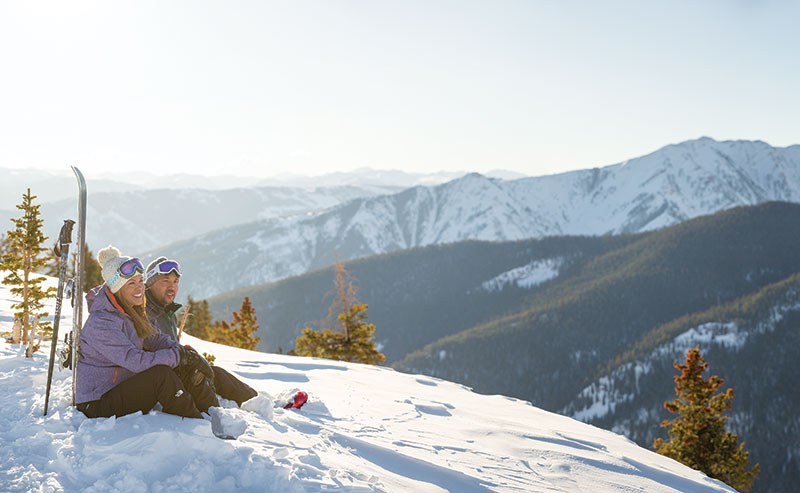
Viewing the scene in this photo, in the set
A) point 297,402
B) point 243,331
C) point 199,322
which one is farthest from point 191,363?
point 199,322

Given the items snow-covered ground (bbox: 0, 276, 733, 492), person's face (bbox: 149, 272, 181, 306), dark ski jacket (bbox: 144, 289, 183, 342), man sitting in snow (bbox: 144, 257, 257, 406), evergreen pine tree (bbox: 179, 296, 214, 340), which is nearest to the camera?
snow-covered ground (bbox: 0, 276, 733, 492)

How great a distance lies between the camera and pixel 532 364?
178 m

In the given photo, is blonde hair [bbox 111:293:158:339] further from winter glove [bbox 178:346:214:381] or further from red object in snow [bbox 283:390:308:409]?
red object in snow [bbox 283:390:308:409]

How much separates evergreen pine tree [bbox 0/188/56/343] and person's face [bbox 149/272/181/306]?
13.4ft

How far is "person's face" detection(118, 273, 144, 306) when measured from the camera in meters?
5.69

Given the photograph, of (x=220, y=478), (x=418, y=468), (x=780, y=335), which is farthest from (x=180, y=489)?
(x=780, y=335)

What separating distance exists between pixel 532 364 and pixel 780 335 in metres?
78.9

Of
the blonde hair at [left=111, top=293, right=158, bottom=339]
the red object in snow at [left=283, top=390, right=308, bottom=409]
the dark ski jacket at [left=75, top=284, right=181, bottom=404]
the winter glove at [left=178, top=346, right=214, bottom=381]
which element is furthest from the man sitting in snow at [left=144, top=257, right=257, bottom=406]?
the dark ski jacket at [left=75, top=284, right=181, bottom=404]

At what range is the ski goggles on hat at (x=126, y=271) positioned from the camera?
5625 millimetres

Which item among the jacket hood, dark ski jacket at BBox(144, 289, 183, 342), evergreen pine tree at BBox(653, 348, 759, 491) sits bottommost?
evergreen pine tree at BBox(653, 348, 759, 491)

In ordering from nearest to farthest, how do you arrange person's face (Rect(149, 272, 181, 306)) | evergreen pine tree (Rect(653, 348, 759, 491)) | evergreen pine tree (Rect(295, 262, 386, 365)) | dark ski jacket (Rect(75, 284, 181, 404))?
dark ski jacket (Rect(75, 284, 181, 404)) < person's face (Rect(149, 272, 181, 306)) < evergreen pine tree (Rect(653, 348, 759, 491)) < evergreen pine tree (Rect(295, 262, 386, 365))

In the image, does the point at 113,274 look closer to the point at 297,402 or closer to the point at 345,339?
the point at 297,402

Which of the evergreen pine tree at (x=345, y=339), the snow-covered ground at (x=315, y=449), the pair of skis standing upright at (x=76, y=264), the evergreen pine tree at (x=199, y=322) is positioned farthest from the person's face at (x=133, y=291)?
the evergreen pine tree at (x=199, y=322)

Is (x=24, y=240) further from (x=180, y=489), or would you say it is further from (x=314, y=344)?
(x=314, y=344)
